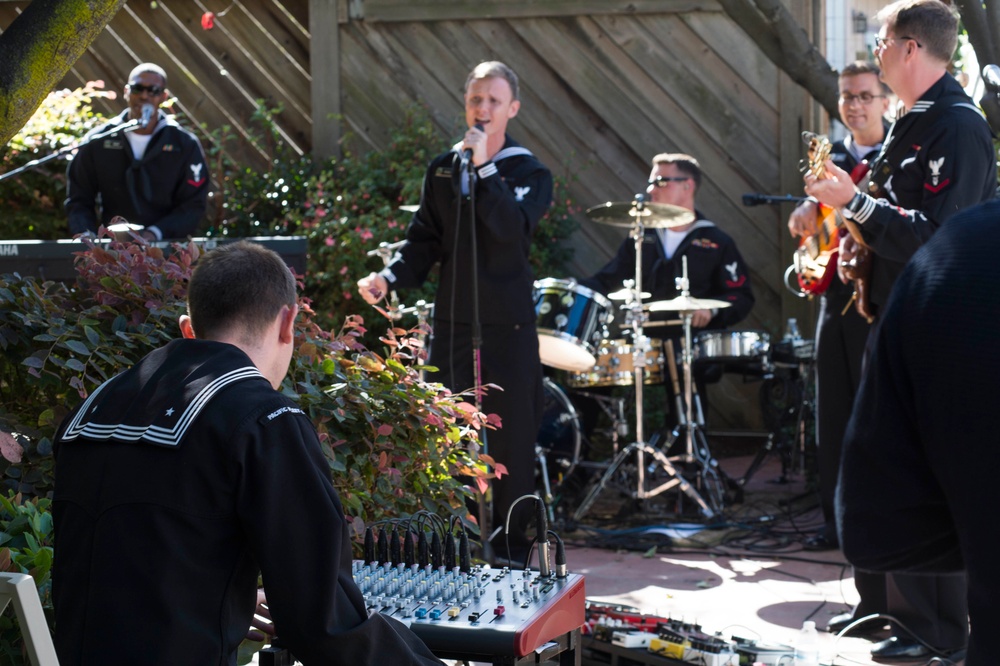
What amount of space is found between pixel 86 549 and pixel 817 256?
150 inches

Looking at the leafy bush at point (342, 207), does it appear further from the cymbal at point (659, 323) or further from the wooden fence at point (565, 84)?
the cymbal at point (659, 323)

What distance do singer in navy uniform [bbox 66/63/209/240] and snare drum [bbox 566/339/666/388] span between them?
2.46 meters

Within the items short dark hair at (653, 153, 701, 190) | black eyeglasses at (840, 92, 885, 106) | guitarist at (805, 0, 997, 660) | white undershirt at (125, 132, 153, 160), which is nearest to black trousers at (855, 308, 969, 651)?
guitarist at (805, 0, 997, 660)

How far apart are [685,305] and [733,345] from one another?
0.54 meters

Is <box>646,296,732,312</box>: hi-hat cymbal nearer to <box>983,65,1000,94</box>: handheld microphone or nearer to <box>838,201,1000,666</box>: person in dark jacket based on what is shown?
<box>983,65,1000,94</box>: handheld microphone

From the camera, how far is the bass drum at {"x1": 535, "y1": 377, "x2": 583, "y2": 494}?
6.86 metres

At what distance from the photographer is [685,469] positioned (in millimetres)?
7055

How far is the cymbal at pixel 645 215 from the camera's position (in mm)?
6592

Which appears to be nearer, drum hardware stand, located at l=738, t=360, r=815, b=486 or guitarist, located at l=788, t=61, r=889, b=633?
guitarist, located at l=788, t=61, r=889, b=633

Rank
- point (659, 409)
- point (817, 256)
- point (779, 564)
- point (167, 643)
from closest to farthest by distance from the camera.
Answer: point (167, 643), point (817, 256), point (779, 564), point (659, 409)

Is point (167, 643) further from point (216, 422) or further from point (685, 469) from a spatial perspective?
point (685, 469)

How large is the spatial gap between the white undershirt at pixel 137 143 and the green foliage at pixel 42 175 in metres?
1.39

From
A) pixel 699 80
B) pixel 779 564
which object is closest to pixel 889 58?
pixel 779 564

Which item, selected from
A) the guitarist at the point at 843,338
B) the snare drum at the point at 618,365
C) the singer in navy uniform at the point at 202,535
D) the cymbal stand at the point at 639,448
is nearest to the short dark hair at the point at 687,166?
the cymbal stand at the point at 639,448
